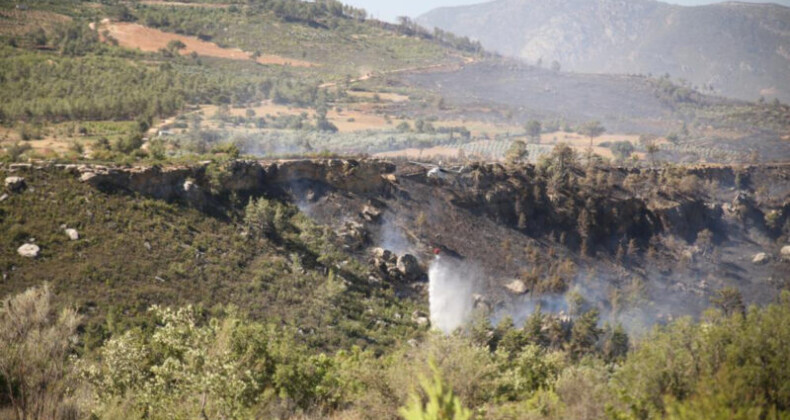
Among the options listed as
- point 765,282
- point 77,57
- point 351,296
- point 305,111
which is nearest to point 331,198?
point 351,296

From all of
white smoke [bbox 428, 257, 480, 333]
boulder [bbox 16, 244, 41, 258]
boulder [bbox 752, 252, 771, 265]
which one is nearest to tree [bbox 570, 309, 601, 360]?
white smoke [bbox 428, 257, 480, 333]

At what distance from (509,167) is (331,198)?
15.5m

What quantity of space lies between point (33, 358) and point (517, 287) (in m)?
26.6

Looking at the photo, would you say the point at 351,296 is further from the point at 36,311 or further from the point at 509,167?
the point at 509,167

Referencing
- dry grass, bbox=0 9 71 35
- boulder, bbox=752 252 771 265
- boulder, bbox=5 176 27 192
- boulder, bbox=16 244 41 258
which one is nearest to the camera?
boulder, bbox=16 244 41 258

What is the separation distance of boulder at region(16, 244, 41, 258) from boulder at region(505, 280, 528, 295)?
2498 centimetres

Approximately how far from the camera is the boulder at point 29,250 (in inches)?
952

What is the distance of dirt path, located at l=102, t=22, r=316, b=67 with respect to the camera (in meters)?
80.5

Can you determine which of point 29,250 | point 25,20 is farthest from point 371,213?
point 25,20

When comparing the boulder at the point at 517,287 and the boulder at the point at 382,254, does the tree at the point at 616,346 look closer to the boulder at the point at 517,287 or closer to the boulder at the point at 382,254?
the boulder at the point at 517,287

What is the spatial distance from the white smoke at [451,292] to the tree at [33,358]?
1856cm

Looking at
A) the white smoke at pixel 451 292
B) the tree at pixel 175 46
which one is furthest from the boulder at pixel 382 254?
the tree at pixel 175 46

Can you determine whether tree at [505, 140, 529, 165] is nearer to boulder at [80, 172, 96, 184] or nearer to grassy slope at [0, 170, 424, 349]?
grassy slope at [0, 170, 424, 349]

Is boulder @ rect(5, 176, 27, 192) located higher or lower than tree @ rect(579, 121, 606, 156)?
lower
